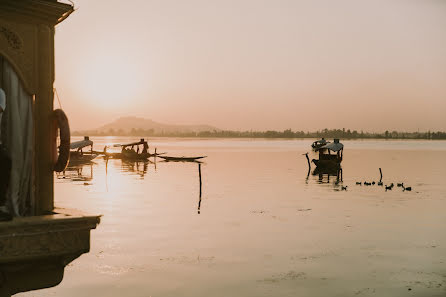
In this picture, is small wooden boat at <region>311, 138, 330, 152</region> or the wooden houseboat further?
small wooden boat at <region>311, 138, 330, 152</region>

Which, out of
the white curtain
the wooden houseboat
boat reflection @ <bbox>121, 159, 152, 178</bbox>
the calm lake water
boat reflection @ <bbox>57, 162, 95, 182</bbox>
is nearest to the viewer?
the wooden houseboat

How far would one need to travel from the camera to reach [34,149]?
820 centimetres

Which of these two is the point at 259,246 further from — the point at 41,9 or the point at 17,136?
the point at 41,9

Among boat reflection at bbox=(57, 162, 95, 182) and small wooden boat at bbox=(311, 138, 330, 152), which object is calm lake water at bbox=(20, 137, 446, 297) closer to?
boat reflection at bbox=(57, 162, 95, 182)

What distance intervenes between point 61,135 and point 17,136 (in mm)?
656

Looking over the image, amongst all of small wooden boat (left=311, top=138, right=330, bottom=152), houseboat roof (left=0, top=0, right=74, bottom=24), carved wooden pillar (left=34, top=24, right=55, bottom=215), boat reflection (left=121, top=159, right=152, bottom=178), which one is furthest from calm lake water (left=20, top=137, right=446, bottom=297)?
small wooden boat (left=311, top=138, right=330, bottom=152)

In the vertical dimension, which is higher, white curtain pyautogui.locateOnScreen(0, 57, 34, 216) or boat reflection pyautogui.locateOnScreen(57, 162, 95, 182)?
white curtain pyautogui.locateOnScreen(0, 57, 34, 216)

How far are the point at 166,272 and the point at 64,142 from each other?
9.71 metres

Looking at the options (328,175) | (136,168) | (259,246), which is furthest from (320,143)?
(259,246)

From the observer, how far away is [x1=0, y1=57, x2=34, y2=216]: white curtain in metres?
7.83

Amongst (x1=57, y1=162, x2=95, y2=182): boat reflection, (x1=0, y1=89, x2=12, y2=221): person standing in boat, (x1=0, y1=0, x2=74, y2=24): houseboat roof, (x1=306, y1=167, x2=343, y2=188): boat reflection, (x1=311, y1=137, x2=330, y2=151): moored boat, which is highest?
(x1=0, y1=0, x2=74, y2=24): houseboat roof

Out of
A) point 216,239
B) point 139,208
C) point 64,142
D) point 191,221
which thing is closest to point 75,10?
point 64,142

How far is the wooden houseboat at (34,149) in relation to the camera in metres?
7.29

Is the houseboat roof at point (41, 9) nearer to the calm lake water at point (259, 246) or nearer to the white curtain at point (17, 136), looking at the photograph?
the white curtain at point (17, 136)
